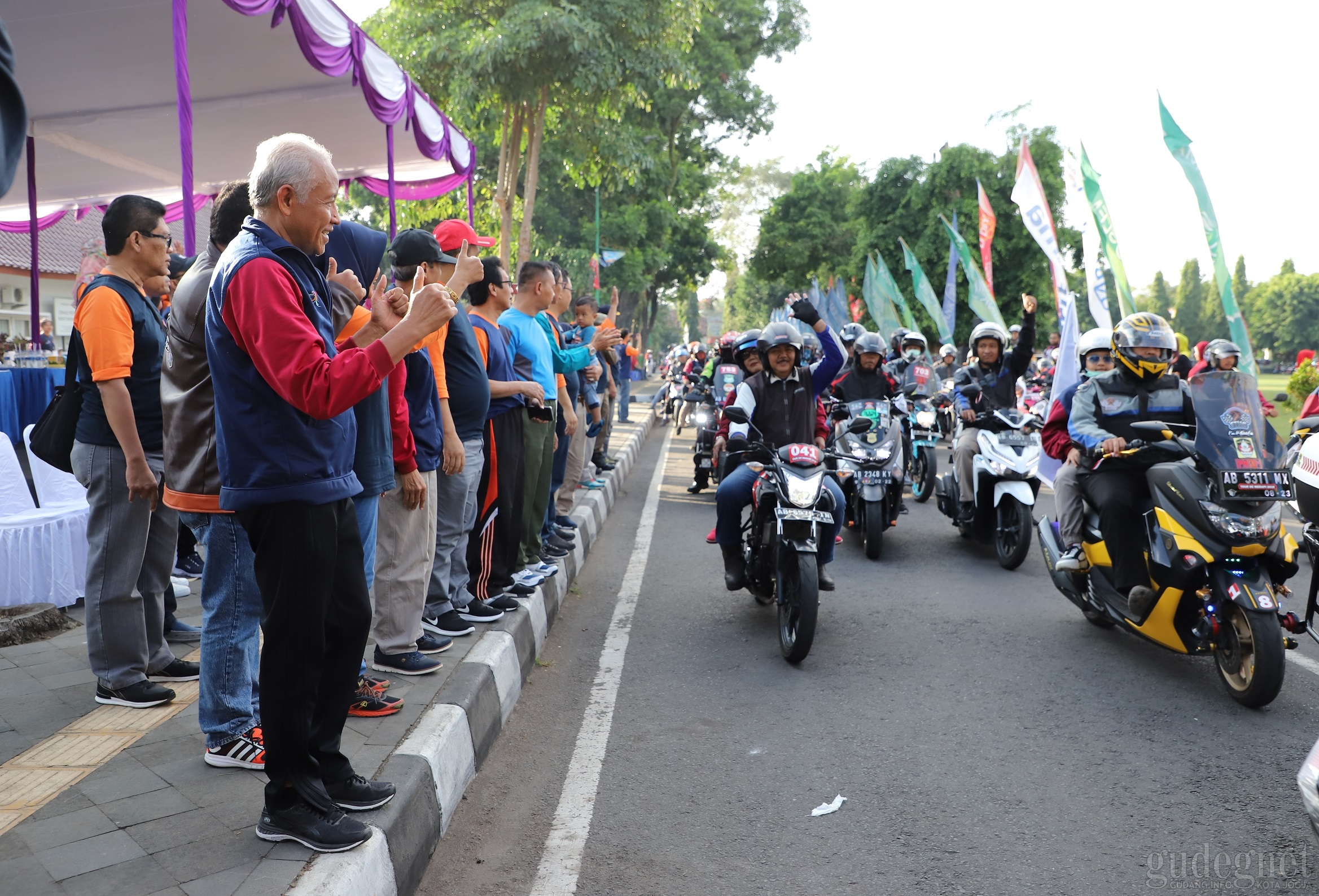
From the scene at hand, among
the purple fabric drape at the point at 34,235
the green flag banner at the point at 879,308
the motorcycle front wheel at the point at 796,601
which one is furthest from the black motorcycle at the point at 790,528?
the green flag banner at the point at 879,308

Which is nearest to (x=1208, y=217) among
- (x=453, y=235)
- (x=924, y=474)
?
(x=924, y=474)

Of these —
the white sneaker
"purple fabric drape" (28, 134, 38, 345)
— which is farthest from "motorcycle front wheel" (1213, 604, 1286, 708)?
"purple fabric drape" (28, 134, 38, 345)

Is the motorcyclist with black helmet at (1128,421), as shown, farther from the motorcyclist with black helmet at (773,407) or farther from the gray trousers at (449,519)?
the gray trousers at (449,519)

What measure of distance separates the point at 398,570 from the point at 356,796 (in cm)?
148

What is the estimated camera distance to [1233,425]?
435cm

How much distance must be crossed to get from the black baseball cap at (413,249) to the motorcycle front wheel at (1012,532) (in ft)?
15.7

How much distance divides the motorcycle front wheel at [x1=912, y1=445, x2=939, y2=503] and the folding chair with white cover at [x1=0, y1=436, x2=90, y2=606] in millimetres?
7368

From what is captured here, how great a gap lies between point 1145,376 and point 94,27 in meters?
8.06

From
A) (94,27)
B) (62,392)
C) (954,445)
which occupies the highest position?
(94,27)

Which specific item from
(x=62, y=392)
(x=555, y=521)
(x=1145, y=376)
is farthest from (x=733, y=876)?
(x=555, y=521)

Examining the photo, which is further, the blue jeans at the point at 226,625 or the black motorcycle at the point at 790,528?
the black motorcycle at the point at 790,528

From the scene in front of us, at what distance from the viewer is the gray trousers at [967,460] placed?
7785 millimetres

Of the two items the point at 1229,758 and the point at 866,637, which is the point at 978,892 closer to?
the point at 1229,758

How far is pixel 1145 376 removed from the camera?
529 centimetres
